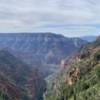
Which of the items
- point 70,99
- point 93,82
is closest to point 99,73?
point 93,82

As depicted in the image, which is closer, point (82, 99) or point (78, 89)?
point (82, 99)

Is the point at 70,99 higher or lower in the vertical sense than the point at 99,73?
lower

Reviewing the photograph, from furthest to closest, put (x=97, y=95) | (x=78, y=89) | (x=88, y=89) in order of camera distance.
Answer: (x=78, y=89) < (x=88, y=89) < (x=97, y=95)

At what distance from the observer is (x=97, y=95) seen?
164m

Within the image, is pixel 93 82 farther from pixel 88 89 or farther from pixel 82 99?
pixel 82 99

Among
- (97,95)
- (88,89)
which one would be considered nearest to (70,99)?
(88,89)

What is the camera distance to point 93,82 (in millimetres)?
195500

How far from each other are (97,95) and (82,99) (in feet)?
34.7

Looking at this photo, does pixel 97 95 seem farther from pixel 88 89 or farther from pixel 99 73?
pixel 99 73

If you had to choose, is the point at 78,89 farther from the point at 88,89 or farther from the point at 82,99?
the point at 82,99

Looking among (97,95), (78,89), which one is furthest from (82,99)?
(78,89)

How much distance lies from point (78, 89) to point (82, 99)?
2547 cm

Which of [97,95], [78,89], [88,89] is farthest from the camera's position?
[78,89]

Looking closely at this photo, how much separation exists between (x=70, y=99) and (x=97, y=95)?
25.5m
